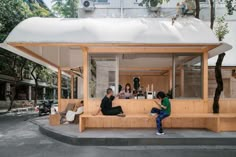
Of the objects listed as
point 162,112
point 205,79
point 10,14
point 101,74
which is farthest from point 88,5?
point 162,112

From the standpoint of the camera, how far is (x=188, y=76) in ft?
31.8

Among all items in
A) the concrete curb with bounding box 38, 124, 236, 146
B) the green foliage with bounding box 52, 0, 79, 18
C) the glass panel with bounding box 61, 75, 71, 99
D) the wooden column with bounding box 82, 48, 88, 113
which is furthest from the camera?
the glass panel with bounding box 61, 75, 71, 99

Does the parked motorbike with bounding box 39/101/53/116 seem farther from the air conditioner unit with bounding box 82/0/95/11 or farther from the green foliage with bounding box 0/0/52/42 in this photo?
the air conditioner unit with bounding box 82/0/95/11

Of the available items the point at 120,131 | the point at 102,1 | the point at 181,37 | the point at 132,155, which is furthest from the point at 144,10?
the point at 132,155

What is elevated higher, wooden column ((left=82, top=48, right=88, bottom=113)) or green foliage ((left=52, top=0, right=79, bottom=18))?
green foliage ((left=52, top=0, right=79, bottom=18))

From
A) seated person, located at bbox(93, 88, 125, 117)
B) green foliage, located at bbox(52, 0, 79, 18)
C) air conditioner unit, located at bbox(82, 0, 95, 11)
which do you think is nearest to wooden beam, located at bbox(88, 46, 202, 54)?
seated person, located at bbox(93, 88, 125, 117)

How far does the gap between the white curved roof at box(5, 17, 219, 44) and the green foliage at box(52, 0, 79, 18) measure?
1795cm

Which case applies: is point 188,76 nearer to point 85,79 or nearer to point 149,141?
point 149,141

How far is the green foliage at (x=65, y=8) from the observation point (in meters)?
26.5

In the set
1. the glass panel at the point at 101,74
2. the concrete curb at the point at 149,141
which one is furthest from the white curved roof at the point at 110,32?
the concrete curb at the point at 149,141

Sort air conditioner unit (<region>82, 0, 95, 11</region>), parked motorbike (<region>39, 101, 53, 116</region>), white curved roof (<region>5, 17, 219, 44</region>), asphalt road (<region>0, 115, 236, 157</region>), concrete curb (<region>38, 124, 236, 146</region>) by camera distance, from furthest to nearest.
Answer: parked motorbike (<region>39, 101, 53, 116</region>)
air conditioner unit (<region>82, 0, 95, 11</region>)
white curved roof (<region>5, 17, 219, 44</region>)
concrete curb (<region>38, 124, 236, 146</region>)
asphalt road (<region>0, 115, 236, 157</region>)

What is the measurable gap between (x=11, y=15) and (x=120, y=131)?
1294cm

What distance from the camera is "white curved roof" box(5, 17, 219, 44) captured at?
831cm

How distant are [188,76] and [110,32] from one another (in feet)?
10.8
